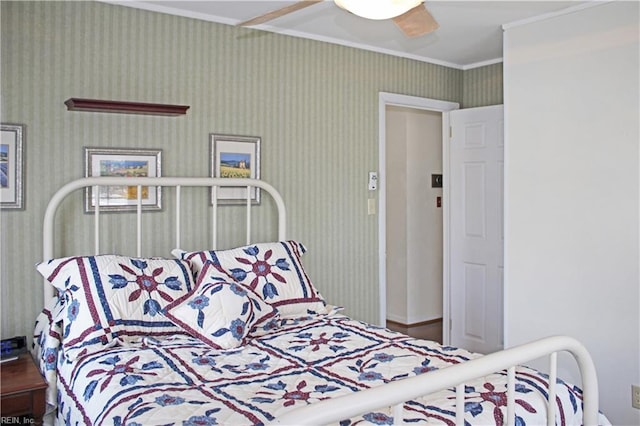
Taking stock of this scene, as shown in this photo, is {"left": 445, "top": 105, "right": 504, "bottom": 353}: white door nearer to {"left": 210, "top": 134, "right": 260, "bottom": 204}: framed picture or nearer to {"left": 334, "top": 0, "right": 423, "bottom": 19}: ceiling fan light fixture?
{"left": 210, "top": 134, "right": 260, "bottom": 204}: framed picture

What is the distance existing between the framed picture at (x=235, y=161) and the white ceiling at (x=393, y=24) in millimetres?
662

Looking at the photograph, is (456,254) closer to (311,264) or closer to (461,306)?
(461,306)

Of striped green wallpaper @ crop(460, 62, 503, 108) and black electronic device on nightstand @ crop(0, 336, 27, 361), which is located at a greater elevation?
striped green wallpaper @ crop(460, 62, 503, 108)

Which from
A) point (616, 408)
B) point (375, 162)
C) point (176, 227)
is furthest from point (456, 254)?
point (176, 227)

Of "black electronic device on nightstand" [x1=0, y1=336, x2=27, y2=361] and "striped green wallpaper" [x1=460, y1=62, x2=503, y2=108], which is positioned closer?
"black electronic device on nightstand" [x1=0, y1=336, x2=27, y2=361]

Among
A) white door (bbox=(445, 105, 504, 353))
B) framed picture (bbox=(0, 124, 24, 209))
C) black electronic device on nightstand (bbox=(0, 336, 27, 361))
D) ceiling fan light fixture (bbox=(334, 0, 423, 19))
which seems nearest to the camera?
ceiling fan light fixture (bbox=(334, 0, 423, 19))

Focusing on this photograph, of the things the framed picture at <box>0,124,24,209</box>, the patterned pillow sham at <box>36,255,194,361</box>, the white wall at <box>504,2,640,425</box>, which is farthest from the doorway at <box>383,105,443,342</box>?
the framed picture at <box>0,124,24,209</box>

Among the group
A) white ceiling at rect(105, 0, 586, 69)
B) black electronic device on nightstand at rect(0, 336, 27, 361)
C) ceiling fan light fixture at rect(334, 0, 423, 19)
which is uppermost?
white ceiling at rect(105, 0, 586, 69)

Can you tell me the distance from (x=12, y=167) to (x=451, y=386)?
2238 millimetres

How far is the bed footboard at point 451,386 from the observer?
1228 millimetres

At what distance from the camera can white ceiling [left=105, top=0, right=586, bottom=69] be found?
10.3 ft

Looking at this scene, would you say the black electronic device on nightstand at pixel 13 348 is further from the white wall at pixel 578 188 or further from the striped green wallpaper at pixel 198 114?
the white wall at pixel 578 188

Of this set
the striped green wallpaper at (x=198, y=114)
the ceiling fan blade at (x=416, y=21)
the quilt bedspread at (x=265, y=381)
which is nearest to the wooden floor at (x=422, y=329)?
the striped green wallpaper at (x=198, y=114)

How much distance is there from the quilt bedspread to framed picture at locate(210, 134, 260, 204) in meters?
1.03
